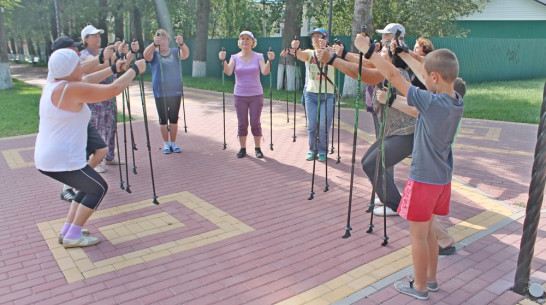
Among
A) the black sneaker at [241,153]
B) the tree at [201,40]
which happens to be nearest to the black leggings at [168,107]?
the black sneaker at [241,153]

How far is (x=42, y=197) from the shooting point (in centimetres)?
573

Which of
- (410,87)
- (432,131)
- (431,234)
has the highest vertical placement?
(410,87)

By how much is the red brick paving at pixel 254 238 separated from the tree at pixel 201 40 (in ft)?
51.0

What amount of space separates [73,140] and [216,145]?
15.2 ft

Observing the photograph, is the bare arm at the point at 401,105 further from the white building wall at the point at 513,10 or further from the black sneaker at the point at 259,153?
the white building wall at the point at 513,10

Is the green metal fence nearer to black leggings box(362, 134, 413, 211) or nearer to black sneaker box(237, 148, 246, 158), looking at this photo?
black sneaker box(237, 148, 246, 158)

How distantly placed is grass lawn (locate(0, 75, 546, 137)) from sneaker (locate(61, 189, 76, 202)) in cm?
500

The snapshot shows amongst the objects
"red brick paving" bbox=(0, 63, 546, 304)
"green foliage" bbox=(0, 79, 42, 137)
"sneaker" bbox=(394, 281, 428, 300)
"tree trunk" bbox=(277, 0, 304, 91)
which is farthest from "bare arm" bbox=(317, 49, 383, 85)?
"tree trunk" bbox=(277, 0, 304, 91)

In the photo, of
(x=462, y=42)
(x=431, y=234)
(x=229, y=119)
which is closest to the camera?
(x=431, y=234)

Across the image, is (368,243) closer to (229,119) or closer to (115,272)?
(115,272)

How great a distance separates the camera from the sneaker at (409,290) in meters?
3.39

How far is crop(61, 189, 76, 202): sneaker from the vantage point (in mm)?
5461

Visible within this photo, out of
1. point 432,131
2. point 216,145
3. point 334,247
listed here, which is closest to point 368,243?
point 334,247

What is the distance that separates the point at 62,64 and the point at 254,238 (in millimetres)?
2398
